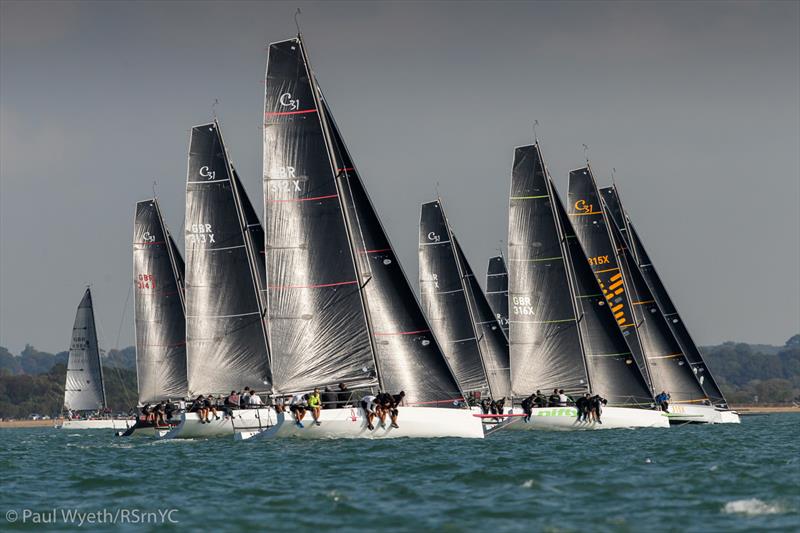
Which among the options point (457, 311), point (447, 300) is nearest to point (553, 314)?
point (457, 311)

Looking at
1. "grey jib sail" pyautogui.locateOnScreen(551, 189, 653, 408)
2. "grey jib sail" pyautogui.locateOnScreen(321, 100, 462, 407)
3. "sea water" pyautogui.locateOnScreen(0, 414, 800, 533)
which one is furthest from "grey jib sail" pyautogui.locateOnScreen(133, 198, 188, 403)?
"grey jib sail" pyautogui.locateOnScreen(321, 100, 462, 407)

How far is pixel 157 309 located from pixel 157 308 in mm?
50

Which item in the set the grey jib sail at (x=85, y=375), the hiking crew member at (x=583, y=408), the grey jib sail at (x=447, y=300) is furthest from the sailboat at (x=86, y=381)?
the hiking crew member at (x=583, y=408)

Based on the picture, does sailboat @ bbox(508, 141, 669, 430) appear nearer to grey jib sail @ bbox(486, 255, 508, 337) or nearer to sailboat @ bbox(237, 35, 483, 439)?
sailboat @ bbox(237, 35, 483, 439)

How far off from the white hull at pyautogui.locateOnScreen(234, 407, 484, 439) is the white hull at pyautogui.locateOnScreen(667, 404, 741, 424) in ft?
77.0

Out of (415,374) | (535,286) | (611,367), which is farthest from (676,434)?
(415,374)

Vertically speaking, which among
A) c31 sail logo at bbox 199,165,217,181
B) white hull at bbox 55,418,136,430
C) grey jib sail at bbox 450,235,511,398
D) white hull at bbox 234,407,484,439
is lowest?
white hull at bbox 234,407,484,439

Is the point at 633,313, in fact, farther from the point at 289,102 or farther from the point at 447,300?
the point at 289,102

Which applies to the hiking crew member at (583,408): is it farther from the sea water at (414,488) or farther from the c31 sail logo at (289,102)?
the c31 sail logo at (289,102)

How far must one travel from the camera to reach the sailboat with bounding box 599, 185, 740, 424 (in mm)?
69688

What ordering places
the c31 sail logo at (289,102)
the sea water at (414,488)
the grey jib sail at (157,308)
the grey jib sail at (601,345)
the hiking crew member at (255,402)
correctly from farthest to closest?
1. the grey jib sail at (157,308)
2. the grey jib sail at (601,345)
3. the hiking crew member at (255,402)
4. the c31 sail logo at (289,102)
5. the sea water at (414,488)

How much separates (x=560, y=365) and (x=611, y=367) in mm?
2294

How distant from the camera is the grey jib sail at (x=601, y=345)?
5525cm

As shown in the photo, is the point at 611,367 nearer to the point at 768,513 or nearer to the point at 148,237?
the point at 148,237
